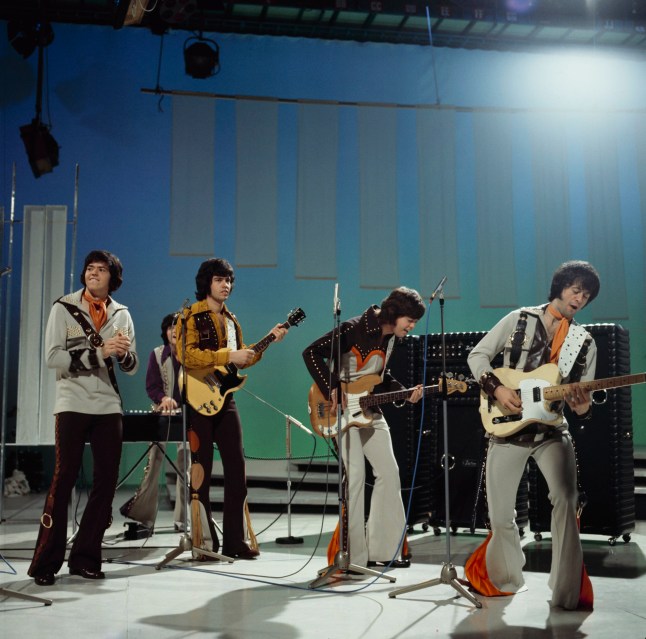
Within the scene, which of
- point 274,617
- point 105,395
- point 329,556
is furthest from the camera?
point 329,556

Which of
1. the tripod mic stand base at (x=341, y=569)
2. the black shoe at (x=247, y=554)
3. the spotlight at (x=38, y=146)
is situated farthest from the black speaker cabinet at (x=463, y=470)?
the spotlight at (x=38, y=146)

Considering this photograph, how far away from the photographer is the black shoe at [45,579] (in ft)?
14.6

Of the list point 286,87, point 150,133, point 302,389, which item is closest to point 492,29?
point 286,87

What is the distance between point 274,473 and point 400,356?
124 inches

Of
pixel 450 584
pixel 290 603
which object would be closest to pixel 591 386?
pixel 450 584

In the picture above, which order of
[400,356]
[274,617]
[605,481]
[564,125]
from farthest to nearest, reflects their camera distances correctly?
[564,125], [400,356], [605,481], [274,617]

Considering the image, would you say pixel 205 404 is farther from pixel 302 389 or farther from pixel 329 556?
pixel 302 389

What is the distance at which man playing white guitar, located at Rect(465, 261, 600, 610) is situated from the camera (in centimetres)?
399

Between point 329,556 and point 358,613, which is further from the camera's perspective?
point 329,556

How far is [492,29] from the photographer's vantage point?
36.2ft

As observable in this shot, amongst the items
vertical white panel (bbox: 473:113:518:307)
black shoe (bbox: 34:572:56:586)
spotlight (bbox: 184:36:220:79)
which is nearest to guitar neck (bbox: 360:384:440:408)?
black shoe (bbox: 34:572:56:586)

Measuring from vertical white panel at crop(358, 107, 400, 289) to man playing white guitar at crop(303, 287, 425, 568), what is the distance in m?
5.05

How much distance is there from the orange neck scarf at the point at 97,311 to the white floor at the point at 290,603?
1.46 m

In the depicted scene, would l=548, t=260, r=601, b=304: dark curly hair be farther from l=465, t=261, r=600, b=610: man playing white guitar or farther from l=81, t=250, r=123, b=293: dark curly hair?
l=81, t=250, r=123, b=293: dark curly hair
